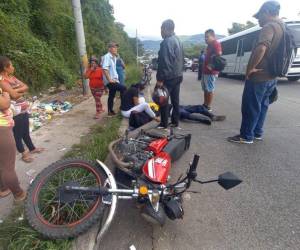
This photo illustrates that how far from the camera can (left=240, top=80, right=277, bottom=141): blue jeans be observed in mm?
4078

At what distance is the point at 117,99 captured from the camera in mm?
9172

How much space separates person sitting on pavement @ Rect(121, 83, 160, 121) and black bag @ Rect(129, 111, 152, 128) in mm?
105

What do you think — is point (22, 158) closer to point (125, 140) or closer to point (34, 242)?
point (125, 140)

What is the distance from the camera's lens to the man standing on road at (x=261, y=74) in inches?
148

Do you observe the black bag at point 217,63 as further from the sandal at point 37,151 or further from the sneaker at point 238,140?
the sandal at point 37,151

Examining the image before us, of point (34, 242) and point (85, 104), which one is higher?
point (34, 242)

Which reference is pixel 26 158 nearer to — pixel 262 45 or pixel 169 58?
pixel 169 58

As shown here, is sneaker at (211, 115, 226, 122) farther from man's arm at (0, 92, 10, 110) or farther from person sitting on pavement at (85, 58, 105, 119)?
man's arm at (0, 92, 10, 110)

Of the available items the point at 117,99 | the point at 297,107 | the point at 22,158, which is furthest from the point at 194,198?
the point at 117,99

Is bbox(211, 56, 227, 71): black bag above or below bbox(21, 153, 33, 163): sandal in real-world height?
above

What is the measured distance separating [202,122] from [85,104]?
13.0ft

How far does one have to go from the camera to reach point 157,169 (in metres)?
2.45

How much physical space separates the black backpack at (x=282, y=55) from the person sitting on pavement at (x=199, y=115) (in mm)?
2012

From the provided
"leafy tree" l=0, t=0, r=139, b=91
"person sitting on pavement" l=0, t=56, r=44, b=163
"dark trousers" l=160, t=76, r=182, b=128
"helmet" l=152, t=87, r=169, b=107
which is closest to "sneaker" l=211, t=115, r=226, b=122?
"dark trousers" l=160, t=76, r=182, b=128
